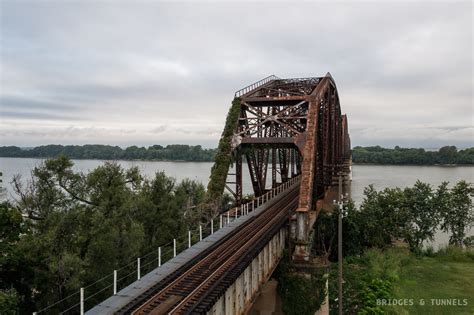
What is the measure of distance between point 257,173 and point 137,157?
144m

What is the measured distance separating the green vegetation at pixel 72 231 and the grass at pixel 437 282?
15827 millimetres

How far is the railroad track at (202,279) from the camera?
9766 millimetres

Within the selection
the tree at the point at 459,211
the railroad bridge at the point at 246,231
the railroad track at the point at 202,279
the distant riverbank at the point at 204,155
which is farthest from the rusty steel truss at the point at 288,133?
the distant riverbank at the point at 204,155

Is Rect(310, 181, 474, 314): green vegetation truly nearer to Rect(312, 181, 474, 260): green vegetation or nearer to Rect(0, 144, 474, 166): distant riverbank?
Rect(312, 181, 474, 260): green vegetation

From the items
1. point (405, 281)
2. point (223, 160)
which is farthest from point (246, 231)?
point (405, 281)

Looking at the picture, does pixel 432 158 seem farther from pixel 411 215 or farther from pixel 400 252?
pixel 400 252

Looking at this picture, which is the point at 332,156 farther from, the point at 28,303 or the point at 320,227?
the point at 28,303

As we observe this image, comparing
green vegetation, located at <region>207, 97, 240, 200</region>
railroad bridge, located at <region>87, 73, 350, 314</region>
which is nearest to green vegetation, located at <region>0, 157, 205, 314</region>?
green vegetation, located at <region>207, 97, 240, 200</region>

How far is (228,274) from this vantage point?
460 inches

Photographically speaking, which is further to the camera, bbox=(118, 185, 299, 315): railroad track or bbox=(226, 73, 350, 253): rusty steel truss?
bbox=(226, 73, 350, 253): rusty steel truss

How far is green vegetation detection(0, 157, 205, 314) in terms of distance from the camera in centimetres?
1908

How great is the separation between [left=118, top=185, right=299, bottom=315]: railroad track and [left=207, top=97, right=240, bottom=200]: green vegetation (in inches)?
279

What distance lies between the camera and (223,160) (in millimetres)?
25875

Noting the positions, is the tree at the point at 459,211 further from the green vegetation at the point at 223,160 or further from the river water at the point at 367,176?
the green vegetation at the point at 223,160
